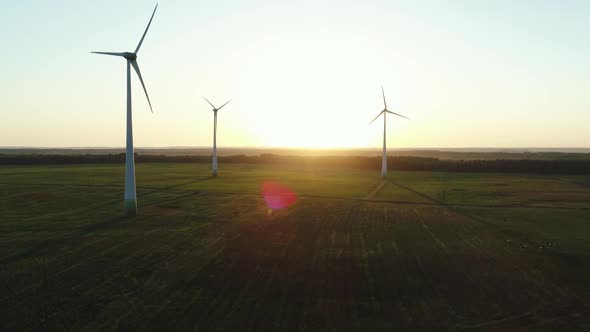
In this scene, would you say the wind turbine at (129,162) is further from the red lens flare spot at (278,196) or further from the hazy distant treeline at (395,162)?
the hazy distant treeline at (395,162)

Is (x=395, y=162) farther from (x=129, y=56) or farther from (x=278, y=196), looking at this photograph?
(x=129, y=56)

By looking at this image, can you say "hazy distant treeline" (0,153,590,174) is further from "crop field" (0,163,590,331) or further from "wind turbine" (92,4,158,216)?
"wind turbine" (92,4,158,216)

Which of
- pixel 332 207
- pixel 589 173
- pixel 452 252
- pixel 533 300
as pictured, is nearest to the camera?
pixel 533 300

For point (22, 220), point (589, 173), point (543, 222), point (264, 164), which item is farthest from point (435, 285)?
point (264, 164)

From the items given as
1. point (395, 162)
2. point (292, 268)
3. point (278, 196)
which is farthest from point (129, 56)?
point (395, 162)

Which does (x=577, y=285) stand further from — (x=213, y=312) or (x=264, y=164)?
(x=264, y=164)

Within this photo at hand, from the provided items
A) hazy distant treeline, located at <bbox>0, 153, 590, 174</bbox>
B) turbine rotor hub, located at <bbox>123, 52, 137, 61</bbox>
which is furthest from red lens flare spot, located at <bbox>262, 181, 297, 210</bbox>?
hazy distant treeline, located at <bbox>0, 153, 590, 174</bbox>
